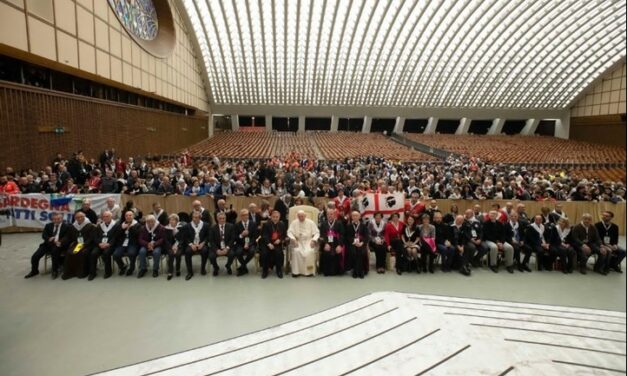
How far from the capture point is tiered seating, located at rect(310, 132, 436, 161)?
26936 millimetres

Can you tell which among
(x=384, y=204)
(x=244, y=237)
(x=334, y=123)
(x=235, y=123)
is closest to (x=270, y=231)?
(x=244, y=237)

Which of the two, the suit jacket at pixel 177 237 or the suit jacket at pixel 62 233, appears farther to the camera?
the suit jacket at pixel 177 237

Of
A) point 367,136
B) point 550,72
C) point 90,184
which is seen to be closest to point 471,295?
point 90,184

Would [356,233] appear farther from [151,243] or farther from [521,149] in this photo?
[521,149]

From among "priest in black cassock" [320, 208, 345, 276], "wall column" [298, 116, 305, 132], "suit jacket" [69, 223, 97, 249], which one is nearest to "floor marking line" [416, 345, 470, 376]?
"priest in black cassock" [320, 208, 345, 276]

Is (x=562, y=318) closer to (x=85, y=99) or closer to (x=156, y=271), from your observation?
(x=156, y=271)

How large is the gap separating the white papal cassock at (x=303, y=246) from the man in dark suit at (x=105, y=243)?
3.59 meters

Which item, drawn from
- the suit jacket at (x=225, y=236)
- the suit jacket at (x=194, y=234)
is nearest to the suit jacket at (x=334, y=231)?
the suit jacket at (x=225, y=236)

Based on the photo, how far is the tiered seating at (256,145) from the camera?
27125 millimetres

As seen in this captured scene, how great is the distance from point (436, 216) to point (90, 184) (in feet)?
33.8

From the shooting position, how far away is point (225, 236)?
285 inches

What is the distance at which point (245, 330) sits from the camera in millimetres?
4723

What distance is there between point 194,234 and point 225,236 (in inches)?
25.6

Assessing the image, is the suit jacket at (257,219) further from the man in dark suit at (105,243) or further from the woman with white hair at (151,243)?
the man in dark suit at (105,243)
